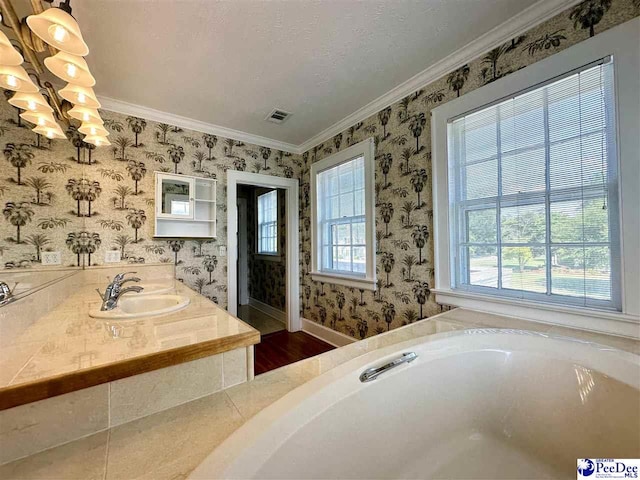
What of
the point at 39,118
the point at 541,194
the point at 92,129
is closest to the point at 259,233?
the point at 92,129

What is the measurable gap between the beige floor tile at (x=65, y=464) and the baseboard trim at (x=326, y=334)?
7.32ft

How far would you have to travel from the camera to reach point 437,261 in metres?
1.83

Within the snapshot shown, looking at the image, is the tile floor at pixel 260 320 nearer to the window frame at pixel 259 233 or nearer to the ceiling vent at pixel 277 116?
the window frame at pixel 259 233

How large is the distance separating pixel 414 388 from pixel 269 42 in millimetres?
2021

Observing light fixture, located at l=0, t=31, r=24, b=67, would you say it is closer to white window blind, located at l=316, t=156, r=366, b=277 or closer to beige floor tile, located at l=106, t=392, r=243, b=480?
beige floor tile, located at l=106, t=392, r=243, b=480

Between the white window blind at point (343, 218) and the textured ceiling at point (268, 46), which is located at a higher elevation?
the textured ceiling at point (268, 46)

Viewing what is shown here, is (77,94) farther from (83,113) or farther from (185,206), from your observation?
(185,206)

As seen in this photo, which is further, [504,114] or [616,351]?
[504,114]

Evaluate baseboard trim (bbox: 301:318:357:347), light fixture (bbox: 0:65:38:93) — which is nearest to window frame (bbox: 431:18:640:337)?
baseboard trim (bbox: 301:318:357:347)

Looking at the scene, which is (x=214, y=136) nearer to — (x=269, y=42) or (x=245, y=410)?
(x=269, y=42)

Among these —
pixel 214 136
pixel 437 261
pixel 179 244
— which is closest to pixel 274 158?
pixel 214 136

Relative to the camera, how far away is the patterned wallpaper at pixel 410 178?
4.74 ft
